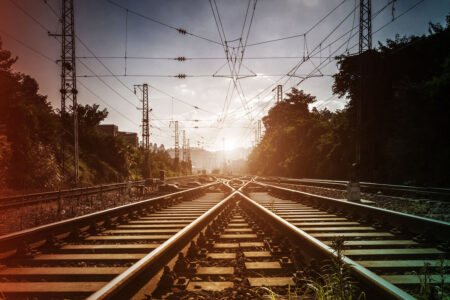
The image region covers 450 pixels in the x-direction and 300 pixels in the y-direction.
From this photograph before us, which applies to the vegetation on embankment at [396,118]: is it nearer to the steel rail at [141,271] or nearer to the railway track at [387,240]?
the railway track at [387,240]

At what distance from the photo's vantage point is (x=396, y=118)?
59.0ft

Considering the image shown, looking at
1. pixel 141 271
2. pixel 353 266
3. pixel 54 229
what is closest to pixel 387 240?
pixel 353 266

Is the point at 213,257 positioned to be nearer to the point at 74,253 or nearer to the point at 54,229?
the point at 74,253

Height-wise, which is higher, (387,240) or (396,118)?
(396,118)

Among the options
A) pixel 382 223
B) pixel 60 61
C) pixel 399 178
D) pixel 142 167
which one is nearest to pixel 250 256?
pixel 382 223

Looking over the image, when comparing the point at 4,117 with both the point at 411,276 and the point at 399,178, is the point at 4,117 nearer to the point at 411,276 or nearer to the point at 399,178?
the point at 411,276

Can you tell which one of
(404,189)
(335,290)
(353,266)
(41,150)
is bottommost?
(404,189)

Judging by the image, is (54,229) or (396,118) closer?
(54,229)

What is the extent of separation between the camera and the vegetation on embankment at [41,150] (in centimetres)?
1599

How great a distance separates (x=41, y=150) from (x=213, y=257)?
21840 millimetres

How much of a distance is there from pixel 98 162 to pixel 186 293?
94.4ft

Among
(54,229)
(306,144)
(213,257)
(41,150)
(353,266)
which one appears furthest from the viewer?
(306,144)

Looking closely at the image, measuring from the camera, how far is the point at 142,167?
37.2 metres

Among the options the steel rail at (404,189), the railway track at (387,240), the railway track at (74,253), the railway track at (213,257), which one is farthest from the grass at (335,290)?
the steel rail at (404,189)
